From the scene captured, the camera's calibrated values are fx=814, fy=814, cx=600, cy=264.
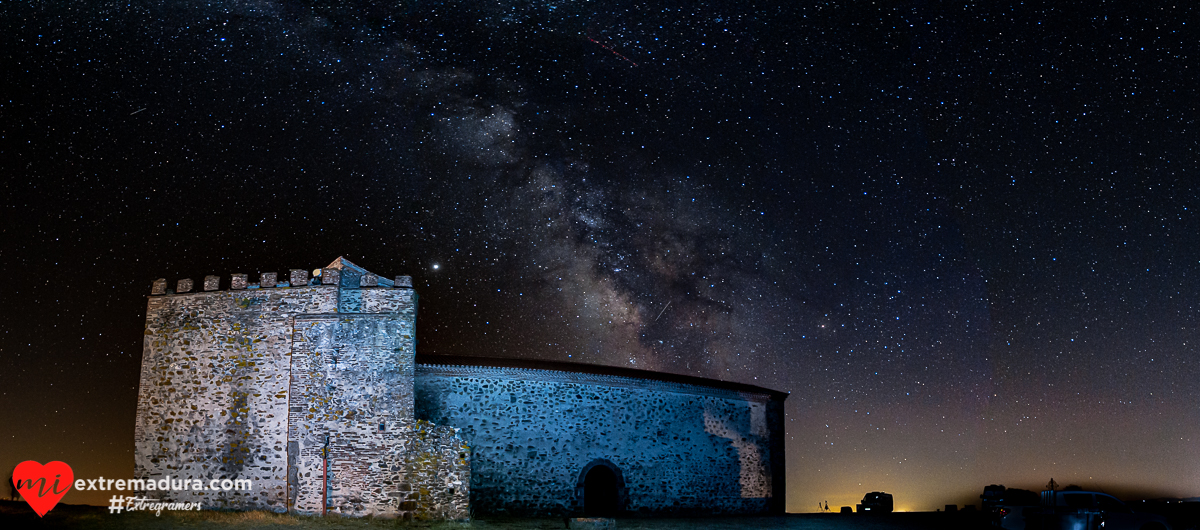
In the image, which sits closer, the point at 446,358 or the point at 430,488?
Answer: the point at 430,488

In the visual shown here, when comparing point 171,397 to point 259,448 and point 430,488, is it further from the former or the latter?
point 430,488

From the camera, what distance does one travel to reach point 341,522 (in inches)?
682

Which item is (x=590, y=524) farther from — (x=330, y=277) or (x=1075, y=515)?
(x=1075, y=515)

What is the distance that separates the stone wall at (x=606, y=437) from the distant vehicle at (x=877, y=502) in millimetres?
5467

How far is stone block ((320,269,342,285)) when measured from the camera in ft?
63.4

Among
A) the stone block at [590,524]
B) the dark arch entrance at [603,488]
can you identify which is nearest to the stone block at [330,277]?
the stone block at [590,524]

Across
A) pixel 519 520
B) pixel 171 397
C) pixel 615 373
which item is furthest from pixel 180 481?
pixel 615 373

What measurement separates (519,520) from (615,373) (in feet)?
20.8

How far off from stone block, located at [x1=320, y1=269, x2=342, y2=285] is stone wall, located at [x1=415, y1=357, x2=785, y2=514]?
3.98m

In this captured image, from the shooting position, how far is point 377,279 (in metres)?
19.6

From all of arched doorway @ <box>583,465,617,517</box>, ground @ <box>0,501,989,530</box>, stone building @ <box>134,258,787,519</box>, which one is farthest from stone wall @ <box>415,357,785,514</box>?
ground @ <box>0,501,989,530</box>

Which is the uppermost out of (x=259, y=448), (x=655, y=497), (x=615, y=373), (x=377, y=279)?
(x=377, y=279)

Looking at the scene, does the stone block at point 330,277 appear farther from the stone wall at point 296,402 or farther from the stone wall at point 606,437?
the stone wall at point 606,437

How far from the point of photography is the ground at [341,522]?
1576 centimetres
